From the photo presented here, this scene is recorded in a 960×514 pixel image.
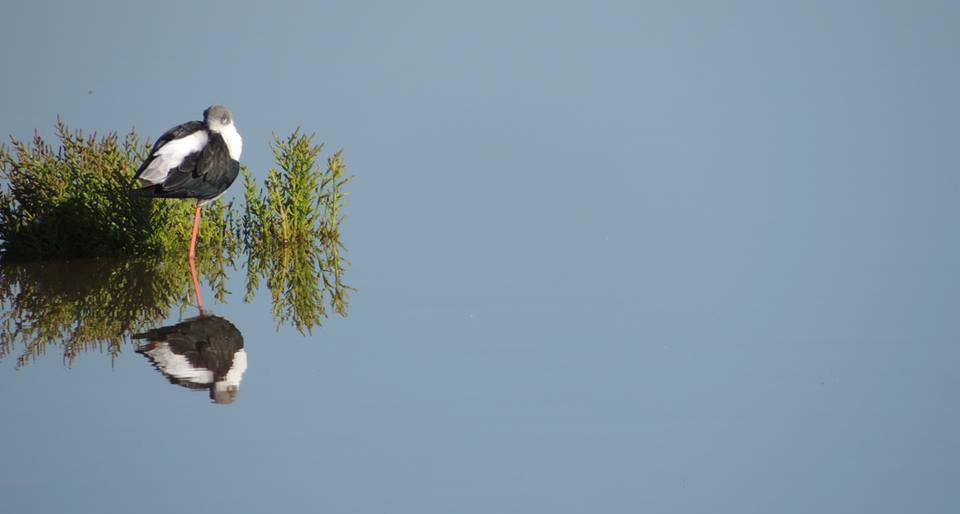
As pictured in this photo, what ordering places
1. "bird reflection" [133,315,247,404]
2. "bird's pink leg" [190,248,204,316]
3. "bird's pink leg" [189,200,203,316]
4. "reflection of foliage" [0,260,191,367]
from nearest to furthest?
"bird reflection" [133,315,247,404] → "reflection of foliage" [0,260,191,367] → "bird's pink leg" [190,248,204,316] → "bird's pink leg" [189,200,203,316]

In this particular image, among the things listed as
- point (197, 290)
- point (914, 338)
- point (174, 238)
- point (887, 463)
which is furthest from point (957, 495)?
point (174, 238)

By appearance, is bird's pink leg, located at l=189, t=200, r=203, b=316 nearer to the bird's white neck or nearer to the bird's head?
the bird's white neck

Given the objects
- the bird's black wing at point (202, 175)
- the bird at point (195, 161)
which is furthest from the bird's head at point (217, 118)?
the bird's black wing at point (202, 175)

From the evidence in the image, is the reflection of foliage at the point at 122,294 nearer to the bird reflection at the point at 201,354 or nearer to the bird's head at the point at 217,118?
the bird reflection at the point at 201,354

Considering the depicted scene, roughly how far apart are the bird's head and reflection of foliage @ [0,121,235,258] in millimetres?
1346

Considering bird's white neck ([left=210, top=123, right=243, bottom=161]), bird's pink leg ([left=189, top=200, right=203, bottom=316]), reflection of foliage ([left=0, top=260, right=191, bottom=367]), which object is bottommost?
reflection of foliage ([left=0, top=260, right=191, bottom=367])

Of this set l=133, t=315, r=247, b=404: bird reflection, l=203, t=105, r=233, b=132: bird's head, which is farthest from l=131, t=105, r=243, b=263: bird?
l=133, t=315, r=247, b=404: bird reflection

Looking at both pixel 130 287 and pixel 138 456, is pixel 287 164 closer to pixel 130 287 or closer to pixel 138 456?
pixel 130 287

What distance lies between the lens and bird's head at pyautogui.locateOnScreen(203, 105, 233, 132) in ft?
42.1

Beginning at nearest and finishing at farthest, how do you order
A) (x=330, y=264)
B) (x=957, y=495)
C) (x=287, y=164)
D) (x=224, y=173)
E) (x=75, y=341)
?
1. (x=957, y=495)
2. (x=75, y=341)
3. (x=224, y=173)
4. (x=330, y=264)
5. (x=287, y=164)

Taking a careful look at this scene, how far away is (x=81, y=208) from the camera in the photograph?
45.1 ft

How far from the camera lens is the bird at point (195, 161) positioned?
12219 mm

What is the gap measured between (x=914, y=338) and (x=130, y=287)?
21.6 ft

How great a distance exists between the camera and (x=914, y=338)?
378 inches
